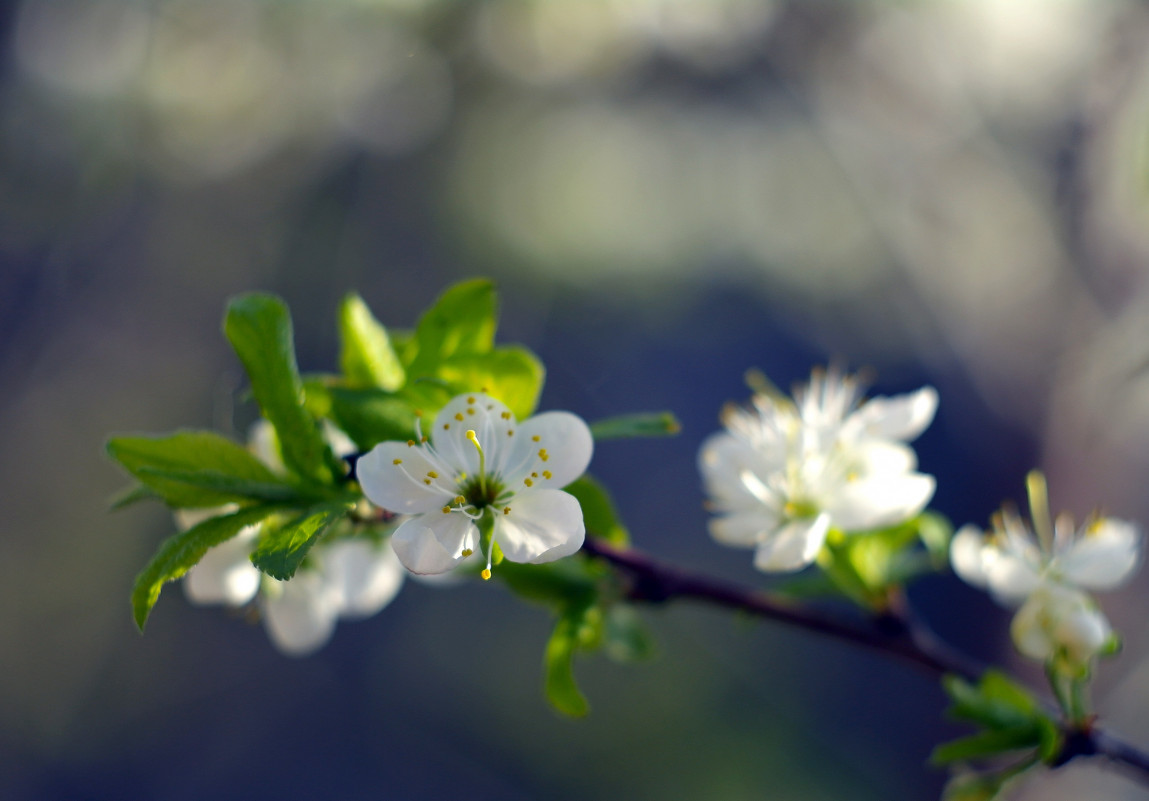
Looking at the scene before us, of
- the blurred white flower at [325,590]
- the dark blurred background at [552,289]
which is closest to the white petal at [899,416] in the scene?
the blurred white flower at [325,590]

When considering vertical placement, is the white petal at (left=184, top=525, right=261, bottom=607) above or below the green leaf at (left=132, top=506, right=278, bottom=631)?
below

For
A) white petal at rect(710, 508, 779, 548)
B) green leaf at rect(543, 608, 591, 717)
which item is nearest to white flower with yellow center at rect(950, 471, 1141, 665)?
white petal at rect(710, 508, 779, 548)

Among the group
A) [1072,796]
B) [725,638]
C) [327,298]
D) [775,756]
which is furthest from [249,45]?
[1072,796]

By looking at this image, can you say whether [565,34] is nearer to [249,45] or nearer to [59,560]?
[249,45]

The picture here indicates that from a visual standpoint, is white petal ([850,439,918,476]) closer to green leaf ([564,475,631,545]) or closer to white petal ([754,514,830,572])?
white petal ([754,514,830,572])

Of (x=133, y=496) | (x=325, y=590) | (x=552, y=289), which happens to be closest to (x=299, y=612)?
(x=325, y=590)

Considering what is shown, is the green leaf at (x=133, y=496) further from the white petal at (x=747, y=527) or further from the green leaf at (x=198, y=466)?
the white petal at (x=747, y=527)
